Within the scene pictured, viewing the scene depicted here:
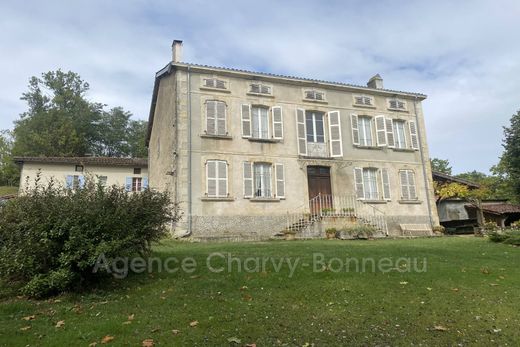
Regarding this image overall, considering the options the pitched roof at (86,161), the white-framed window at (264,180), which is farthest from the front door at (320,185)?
the pitched roof at (86,161)

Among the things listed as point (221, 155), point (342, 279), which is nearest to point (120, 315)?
point (342, 279)

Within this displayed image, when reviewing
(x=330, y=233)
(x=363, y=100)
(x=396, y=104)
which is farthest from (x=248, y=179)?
(x=396, y=104)

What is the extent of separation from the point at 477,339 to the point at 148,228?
17.4 feet

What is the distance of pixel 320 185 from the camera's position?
18.4 metres

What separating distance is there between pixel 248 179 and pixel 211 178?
156 cm

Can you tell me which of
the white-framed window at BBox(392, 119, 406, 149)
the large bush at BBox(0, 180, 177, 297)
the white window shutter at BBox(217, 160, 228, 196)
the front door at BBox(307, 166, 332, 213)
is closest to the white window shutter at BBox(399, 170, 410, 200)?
the white-framed window at BBox(392, 119, 406, 149)

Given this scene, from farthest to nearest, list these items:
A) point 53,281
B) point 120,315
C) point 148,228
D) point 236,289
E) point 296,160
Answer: point 296,160 → point 148,228 → point 236,289 → point 53,281 → point 120,315

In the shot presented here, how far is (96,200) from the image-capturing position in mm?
6629

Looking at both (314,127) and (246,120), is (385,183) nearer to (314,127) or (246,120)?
(314,127)

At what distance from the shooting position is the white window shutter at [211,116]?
55.8 ft

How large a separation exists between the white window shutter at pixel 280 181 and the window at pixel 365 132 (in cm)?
452

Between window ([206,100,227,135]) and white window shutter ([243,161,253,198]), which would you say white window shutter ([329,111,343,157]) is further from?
window ([206,100,227,135])

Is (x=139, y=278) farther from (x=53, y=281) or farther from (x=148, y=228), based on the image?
(x=53, y=281)

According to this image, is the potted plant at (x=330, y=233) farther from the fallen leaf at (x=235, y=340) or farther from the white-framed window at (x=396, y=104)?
the fallen leaf at (x=235, y=340)
